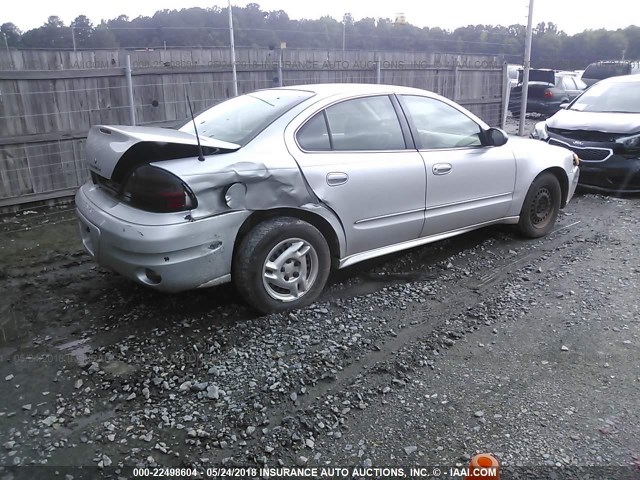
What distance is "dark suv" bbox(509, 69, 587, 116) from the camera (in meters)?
18.2

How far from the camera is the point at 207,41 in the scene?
907 inches

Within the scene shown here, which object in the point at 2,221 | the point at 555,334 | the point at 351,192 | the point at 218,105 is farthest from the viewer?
the point at 2,221

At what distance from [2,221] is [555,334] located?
614cm

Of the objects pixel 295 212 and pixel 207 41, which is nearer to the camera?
pixel 295 212

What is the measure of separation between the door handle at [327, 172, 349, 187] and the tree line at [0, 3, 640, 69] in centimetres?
1235

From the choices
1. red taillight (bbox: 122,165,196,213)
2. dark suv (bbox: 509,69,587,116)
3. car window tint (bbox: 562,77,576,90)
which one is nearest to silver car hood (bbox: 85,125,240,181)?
red taillight (bbox: 122,165,196,213)

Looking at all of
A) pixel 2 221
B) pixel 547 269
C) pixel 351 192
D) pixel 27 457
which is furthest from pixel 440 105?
pixel 2 221

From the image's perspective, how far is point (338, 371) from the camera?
3342mm

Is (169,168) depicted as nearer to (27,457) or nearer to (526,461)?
(27,457)

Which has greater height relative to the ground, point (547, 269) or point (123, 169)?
point (123, 169)

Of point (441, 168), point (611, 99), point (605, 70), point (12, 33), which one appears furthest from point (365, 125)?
point (605, 70)

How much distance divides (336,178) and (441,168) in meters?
1.14

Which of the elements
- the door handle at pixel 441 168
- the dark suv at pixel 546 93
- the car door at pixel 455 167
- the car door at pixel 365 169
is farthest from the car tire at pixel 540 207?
the dark suv at pixel 546 93

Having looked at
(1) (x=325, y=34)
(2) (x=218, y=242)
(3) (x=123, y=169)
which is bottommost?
(2) (x=218, y=242)
